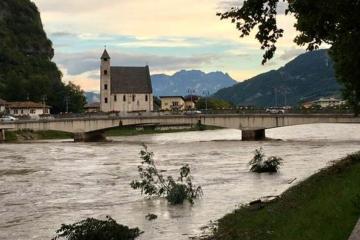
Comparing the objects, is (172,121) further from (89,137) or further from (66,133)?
(66,133)

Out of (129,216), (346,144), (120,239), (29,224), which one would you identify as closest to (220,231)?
(120,239)

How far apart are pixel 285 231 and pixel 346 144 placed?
2391 inches

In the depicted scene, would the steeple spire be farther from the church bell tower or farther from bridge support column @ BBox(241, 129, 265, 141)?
bridge support column @ BBox(241, 129, 265, 141)

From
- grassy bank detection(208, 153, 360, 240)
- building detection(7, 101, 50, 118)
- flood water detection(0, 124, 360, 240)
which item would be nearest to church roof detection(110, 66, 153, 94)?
building detection(7, 101, 50, 118)

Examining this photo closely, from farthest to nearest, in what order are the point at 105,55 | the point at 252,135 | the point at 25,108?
the point at 105,55
the point at 25,108
the point at 252,135

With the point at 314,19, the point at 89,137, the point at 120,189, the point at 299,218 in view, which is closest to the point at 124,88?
the point at 89,137

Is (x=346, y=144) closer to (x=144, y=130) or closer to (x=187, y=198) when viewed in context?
(x=187, y=198)

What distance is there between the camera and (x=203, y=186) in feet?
122

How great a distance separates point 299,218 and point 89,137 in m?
91.8

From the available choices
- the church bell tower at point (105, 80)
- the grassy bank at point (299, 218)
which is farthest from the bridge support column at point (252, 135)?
the church bell tower at point (105, 80)

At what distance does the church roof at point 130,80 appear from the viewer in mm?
176500

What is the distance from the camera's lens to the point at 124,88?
176500 mm

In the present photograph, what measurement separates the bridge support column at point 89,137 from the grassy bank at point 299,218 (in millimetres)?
81536

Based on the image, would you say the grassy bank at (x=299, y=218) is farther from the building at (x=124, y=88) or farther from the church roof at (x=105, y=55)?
the building at (x=124, y=88)
